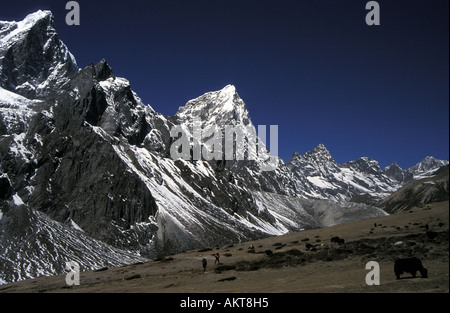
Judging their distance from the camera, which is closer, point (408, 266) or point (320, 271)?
point (408, 266)

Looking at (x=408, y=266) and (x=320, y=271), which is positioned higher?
(x=408, y=266)

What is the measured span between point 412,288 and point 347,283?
25.5 feet

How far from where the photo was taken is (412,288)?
29.8m

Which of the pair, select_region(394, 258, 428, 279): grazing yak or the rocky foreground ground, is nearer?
select_region(394, 258, 428, 279): grazing yak

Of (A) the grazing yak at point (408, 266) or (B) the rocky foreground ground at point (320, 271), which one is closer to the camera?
(A) the grazing yak at point (408, 266)
